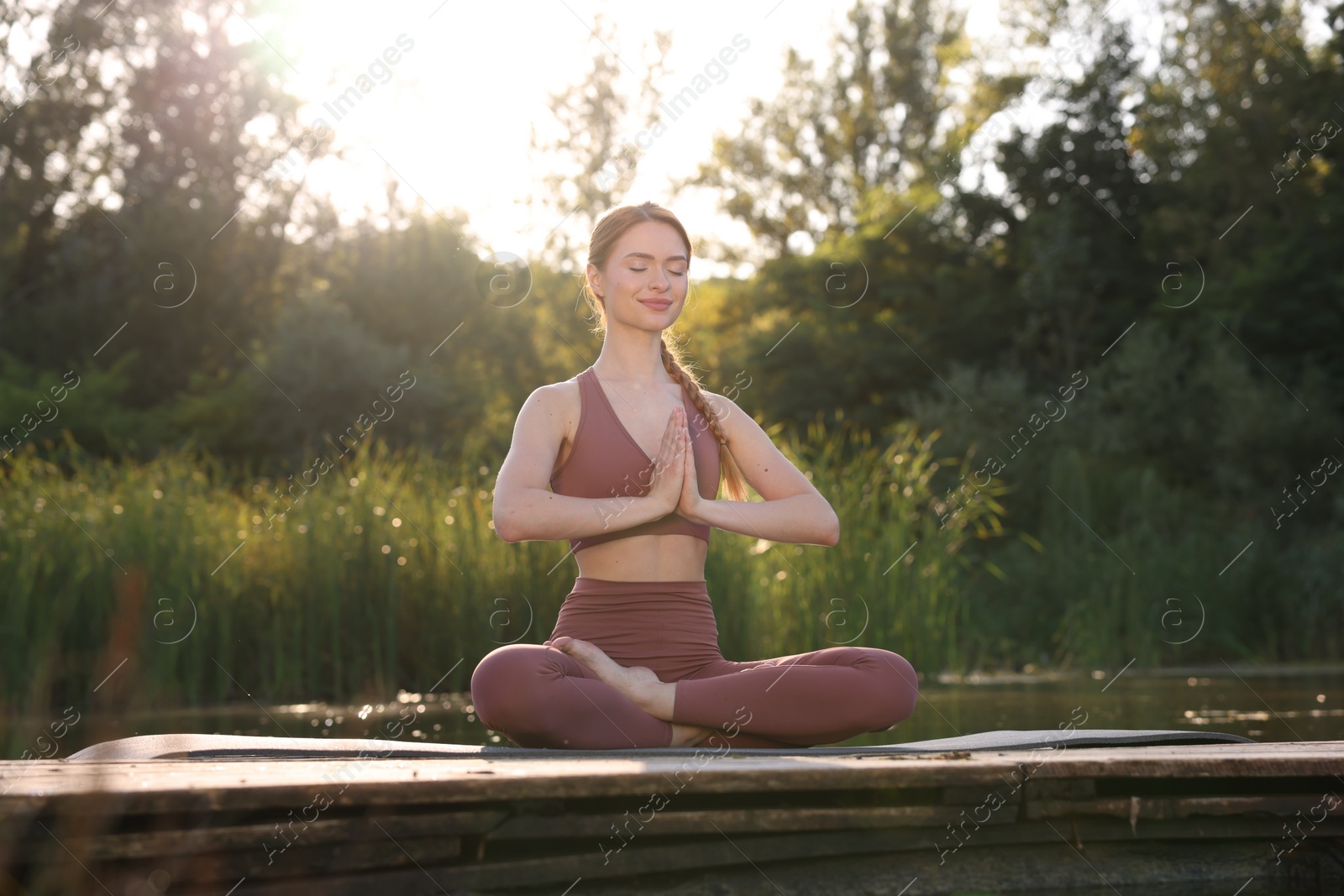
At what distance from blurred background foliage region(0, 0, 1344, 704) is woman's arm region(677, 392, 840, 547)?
3365 mm

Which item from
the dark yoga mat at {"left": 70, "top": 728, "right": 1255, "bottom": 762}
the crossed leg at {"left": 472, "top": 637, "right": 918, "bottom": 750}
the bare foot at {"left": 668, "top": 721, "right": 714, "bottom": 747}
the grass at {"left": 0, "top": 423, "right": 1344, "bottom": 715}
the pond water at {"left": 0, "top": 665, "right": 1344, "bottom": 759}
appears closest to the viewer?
the dark yoga mat at {"left": 70, "top": 728, "right": 1255, "bottom": 762}

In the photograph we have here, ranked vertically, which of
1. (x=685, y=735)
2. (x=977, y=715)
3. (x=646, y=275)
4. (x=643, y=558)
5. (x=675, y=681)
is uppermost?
(x=646, y=275)

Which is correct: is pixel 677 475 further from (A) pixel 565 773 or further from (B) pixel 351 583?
(B) pixel 351 583

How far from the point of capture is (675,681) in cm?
318

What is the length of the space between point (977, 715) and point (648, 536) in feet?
7.66

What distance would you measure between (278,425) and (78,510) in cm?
1281

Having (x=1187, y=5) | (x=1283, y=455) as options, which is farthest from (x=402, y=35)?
(x=1187, y=5)

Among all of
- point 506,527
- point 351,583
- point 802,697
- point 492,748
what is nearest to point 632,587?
point 506,527

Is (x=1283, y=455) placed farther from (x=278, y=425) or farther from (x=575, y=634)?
(x=575, y=634)

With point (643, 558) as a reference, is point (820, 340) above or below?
above

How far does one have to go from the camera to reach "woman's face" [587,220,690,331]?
342 centimetres

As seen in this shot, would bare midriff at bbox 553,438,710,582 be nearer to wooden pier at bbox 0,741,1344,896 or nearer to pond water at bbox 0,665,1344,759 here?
wooden pier at bbox 0,741,1344,896

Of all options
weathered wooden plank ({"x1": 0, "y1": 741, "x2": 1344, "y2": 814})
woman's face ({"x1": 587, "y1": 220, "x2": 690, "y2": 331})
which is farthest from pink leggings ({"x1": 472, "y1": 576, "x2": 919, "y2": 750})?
woman's face ({"x1": 587, "y1": 220, "x2": 690, "y2": 331})

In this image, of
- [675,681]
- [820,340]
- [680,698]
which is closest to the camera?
[680,698]
